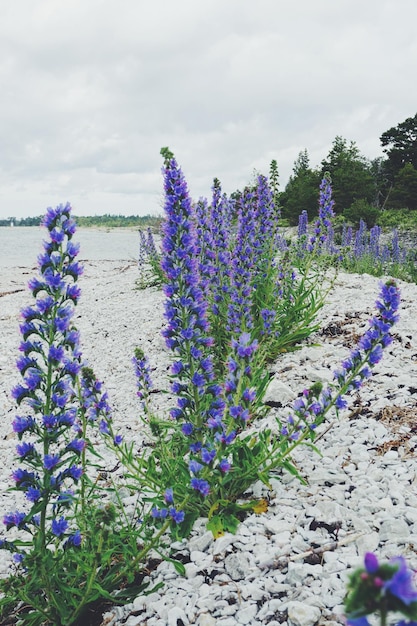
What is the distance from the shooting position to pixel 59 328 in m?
2.24

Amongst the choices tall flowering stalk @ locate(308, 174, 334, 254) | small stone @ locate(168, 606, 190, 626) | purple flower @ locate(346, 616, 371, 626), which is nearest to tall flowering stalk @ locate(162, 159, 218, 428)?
small stone @ locate(168, 606, 190, 626)

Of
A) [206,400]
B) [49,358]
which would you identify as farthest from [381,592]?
[206,400]

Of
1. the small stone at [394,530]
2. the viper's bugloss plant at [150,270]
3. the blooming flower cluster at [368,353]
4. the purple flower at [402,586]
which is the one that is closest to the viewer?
the purple flower at [402,586]

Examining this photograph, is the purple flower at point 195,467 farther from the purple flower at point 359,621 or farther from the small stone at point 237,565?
the purple flower at point 359,621

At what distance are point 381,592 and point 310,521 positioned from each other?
2087 millimetres

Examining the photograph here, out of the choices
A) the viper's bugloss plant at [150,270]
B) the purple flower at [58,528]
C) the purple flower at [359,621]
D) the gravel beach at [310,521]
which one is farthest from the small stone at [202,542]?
the viper's bugloss plant at [150,270]

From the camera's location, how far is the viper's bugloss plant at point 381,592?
75cm

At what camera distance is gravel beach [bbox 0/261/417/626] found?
88.6 inches

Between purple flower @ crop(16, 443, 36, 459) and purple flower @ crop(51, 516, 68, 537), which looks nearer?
purple flower @ crop(16, 443, 36, 459)

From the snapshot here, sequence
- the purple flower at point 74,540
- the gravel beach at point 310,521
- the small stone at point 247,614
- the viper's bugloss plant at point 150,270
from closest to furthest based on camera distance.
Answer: the small stone at point 247,614 → the gravel beach at point 310,521 → the purple flower at point 74,540 → the viper's bugloss plant at point 150,270

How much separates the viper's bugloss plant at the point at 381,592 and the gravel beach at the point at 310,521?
57.6 inches

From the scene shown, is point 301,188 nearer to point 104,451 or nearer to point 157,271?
point 157,271

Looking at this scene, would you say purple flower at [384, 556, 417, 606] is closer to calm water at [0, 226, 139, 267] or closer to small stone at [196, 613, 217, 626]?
small stone at [196, 613, 217, 626]

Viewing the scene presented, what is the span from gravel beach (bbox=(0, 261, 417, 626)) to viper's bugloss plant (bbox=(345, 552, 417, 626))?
146 cm
